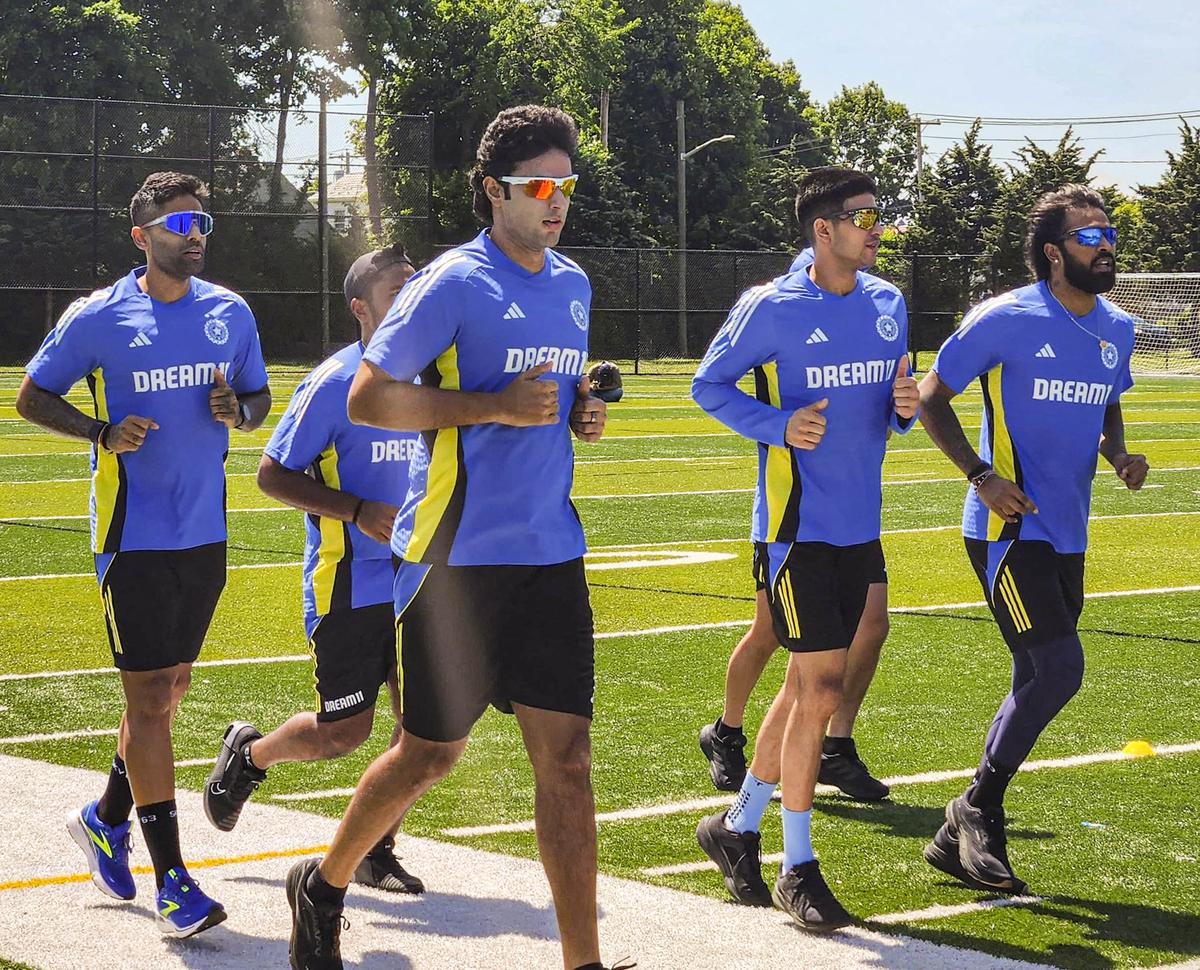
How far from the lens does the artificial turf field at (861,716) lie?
5.41 metres

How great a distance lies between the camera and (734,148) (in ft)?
236

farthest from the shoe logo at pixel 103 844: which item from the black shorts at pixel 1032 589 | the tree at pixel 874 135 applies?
the tree at pixel 874 135

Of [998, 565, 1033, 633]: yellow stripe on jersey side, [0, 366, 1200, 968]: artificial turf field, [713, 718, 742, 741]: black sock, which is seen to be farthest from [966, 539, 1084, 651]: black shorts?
[713, 718, 742, 741]: black sock

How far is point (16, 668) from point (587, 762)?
5678mm

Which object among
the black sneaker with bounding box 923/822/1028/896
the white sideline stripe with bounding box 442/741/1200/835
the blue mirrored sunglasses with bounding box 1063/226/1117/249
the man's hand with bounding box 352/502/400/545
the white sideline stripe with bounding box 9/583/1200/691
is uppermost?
the blue mirrored sunglasses with bounding box 1063/226/1117/249

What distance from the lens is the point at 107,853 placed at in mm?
5297

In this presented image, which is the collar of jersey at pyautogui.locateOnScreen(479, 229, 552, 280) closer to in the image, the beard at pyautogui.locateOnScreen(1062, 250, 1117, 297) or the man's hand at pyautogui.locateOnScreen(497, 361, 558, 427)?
A: the man's hand at pyautogui.locateOnScreen(497, 361, 558, 427)

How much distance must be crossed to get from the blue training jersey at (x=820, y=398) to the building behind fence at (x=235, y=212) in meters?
33.5

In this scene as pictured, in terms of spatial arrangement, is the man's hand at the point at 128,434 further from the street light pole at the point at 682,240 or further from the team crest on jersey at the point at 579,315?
the street light pole at the point at 682,240

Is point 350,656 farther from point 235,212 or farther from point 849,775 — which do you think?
point 235,212

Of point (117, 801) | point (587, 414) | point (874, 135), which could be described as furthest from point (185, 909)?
point (874, 135)

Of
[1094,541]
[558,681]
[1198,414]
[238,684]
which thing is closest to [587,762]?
[558,681]

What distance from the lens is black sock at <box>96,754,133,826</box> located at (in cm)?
537

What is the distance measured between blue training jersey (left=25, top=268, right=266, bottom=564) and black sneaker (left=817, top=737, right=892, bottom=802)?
2.44 m
